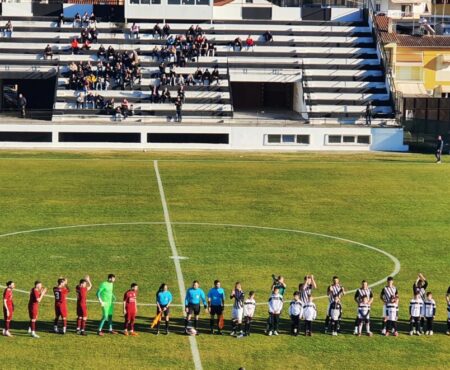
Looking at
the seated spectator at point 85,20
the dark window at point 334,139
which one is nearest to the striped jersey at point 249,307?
the dark window at point 334,139

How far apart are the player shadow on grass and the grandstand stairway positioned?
48.9m

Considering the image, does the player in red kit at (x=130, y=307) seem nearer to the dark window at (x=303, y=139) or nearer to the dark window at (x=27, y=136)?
the dark window at (x=27, y=136)

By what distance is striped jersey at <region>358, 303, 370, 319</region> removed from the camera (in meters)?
33.3

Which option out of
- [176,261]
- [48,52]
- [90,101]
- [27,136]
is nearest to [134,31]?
[48,52]

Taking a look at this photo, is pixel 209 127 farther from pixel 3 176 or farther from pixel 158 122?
pixel 3 176

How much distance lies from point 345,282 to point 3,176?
2858 cm

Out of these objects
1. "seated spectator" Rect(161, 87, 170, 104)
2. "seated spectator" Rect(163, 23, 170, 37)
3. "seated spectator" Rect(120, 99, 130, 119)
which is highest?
"seated spectator" Rect(163, 23, 170, 37)

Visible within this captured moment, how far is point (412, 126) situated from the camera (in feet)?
270

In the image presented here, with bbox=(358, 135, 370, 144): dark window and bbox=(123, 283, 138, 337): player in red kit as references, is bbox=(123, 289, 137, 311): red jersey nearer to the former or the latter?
bbox=(123, 283, 138, 337): player in red kit

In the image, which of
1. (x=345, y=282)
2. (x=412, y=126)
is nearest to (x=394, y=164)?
(x=412, y=126)

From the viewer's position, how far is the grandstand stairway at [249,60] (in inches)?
3361

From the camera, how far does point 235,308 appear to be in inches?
1298

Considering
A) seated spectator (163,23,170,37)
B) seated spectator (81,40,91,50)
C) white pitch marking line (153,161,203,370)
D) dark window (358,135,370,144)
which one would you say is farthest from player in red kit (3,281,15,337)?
seated spectator (163,23,170,37)

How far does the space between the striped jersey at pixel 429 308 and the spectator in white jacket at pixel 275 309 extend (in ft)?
13.5
